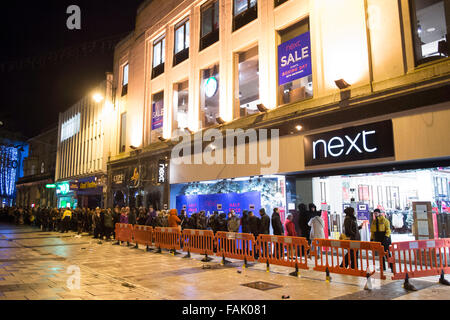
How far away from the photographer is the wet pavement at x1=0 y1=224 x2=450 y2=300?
22.7 feet

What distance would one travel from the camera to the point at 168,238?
13.8 meters

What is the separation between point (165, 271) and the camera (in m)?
9.77

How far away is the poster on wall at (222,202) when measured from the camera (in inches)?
614

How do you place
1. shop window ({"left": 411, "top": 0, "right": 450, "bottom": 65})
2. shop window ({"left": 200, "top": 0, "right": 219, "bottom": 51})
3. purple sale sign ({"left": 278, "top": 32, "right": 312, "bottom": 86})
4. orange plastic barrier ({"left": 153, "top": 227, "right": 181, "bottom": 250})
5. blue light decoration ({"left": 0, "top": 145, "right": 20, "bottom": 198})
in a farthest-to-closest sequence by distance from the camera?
blue light decoration ({"left": 0, "top": 145, "right": 20, "bottom": 198})
shop window ({"left": 200, "top": 0, "right": 219, "bottom": 51})
purple sale sign ({"left": 278, "top": 32, "right": 312, "bottom": 86})
orange plastic barrier ({"left": 153, "top": 227, "right": 181, "bottom": 250})
shop window ({"left": 411, "top": 0, "right": 450, "bottom": 65})

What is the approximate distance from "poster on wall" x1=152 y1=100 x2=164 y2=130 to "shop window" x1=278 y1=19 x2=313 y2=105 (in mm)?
10693

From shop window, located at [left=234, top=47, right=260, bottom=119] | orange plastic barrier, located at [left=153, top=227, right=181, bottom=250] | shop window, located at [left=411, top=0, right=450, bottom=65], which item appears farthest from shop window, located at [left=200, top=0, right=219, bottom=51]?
orange plastic barrier, located at [left=153, top=227, right=181, bottom=250]

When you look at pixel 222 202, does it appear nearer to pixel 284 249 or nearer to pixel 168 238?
pixel 168 238

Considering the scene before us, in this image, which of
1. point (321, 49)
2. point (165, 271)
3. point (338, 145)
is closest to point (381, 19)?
point (321, 49)

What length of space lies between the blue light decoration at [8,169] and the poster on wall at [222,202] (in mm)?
59197

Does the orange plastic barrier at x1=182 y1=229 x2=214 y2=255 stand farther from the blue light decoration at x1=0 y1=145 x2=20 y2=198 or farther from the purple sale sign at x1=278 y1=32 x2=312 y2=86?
the blue light decoration at x1=0 y1=145 x2=20 y2=198

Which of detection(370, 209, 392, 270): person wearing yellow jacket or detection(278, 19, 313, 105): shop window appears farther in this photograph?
detection(278, 19, 313, 105): shop window

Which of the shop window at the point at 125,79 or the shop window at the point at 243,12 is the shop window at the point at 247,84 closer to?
the shop window at the point at 243,12

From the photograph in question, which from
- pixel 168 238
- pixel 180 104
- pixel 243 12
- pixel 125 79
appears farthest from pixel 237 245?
→ pixel 125 79

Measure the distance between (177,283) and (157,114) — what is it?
17198mm
